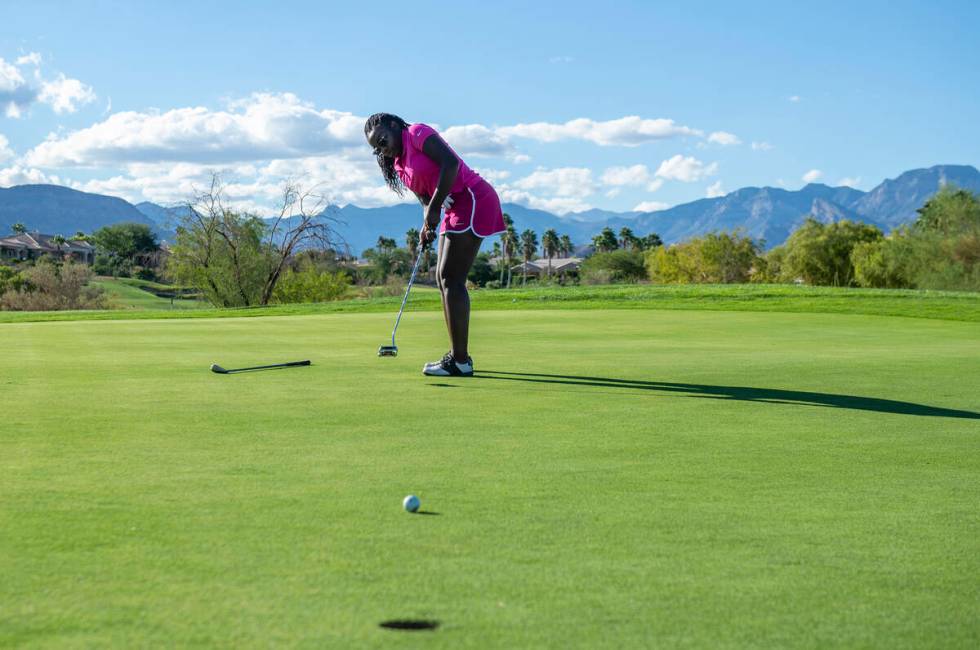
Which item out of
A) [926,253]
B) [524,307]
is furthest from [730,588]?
[926,253]

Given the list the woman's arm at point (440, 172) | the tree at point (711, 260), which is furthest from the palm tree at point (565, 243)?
the woman's arm at point (440, 172)

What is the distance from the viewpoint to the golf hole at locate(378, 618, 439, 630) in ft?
6.95

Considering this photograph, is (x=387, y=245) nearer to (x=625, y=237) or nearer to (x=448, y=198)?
(x=625, y=237)

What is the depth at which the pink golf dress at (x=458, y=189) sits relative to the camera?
8102 millimetres

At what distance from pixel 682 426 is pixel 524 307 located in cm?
1650

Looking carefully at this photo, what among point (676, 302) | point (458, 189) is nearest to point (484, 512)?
point (458, 189)

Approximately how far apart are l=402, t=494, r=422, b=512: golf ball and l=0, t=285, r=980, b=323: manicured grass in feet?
53.8

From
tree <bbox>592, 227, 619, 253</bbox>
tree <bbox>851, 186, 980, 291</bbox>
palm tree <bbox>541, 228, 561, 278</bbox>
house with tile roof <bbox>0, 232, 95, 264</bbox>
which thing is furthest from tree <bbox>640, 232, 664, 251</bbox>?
house with tile roof <bbox>0, 232, 95, 264</bbox>

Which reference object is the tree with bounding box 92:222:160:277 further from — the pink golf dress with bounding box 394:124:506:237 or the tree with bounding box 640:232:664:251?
the pink golf dress with bounding box 394:124:506:237

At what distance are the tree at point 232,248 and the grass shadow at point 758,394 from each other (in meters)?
47.2

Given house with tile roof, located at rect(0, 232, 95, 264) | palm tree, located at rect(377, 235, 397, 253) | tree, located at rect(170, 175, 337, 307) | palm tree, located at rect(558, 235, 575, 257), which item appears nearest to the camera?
tree, located at rect(170, 175, 337, 307)

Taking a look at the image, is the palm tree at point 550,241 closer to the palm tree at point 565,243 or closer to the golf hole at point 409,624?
the palm tree at point 565,243

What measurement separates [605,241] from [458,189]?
148 meters

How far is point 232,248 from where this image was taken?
54219 mm
